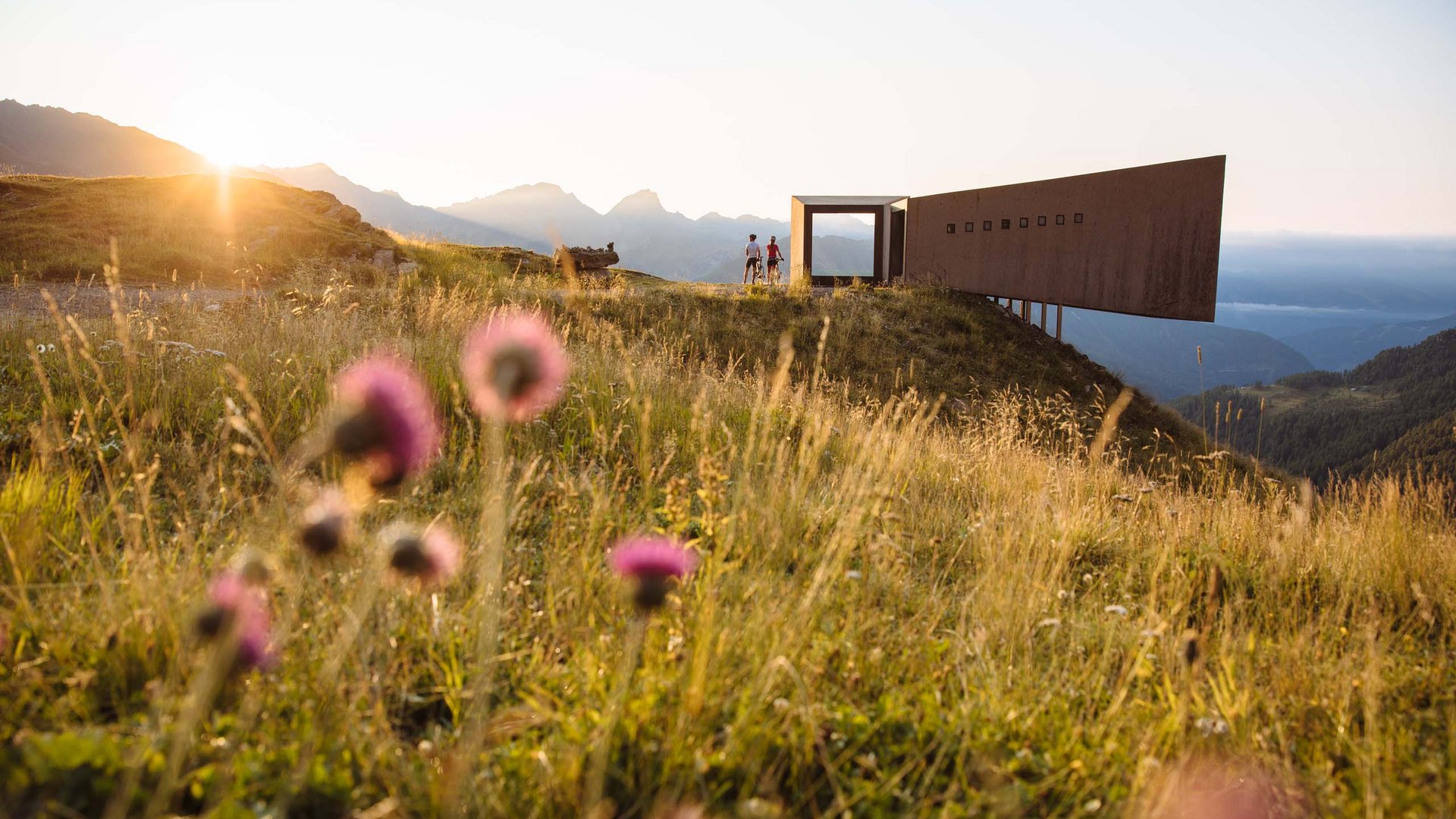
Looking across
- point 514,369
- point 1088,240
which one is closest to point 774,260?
point 1088,240

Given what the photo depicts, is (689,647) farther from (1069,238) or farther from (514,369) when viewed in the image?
(1069,238)

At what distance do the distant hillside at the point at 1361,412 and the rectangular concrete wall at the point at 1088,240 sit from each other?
2773 centimetres

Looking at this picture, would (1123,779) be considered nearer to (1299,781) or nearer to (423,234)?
(1299,781)

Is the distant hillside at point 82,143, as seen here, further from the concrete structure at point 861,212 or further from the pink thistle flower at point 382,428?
the pink thistle flower at point 382,428

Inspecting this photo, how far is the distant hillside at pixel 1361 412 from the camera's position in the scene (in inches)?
1938

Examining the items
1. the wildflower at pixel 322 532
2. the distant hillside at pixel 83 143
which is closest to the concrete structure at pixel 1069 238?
the wildflower at pixel 322 532

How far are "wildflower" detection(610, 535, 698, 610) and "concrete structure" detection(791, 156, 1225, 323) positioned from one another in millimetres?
15304

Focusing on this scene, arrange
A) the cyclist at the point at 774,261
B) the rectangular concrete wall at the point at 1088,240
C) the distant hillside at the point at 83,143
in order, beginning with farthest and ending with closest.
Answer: the distant hillside at the point at 83,143, the cyclist at the point at 774,261, the rectangular concrete wall at the point at 1088,240

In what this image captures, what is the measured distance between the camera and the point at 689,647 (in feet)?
5.16

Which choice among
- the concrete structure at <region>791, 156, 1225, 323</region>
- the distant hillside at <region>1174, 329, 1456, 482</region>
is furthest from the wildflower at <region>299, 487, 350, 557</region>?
the distant hillside at <region>1174, 329, 1456, 482</region>

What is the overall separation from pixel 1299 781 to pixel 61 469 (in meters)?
3.98

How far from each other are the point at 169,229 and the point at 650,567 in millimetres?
15484

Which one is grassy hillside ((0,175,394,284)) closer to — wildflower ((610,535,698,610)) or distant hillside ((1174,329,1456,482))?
wildflower ((610,535,698,610))

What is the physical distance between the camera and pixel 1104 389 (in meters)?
14.9
